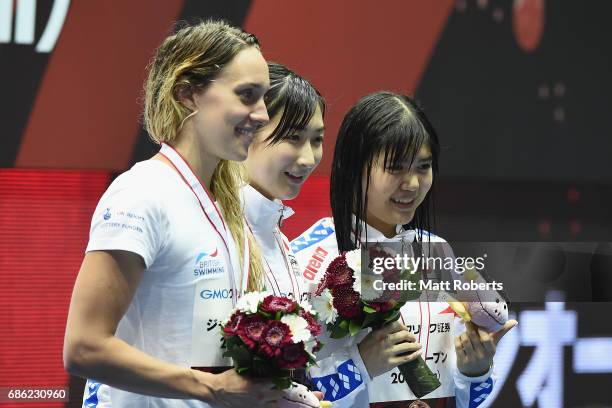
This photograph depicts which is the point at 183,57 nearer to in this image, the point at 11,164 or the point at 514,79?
the point at 11,164

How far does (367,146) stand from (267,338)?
1106 millimetres

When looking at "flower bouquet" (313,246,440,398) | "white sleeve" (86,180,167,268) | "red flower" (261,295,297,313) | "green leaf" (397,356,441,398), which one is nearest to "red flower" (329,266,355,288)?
"flower bouquet" (313,246,440,398)

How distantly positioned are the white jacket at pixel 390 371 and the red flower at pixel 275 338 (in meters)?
0.76

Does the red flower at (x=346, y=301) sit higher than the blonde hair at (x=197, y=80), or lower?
lower

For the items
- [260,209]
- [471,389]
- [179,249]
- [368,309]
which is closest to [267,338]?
[179,249]

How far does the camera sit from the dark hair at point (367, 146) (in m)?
3.06

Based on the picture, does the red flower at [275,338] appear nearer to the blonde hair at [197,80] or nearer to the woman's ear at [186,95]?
the blonde hair at [197,80]

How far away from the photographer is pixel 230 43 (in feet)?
7.54

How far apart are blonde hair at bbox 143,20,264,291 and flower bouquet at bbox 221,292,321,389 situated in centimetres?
17

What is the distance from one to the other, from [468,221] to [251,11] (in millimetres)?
1222

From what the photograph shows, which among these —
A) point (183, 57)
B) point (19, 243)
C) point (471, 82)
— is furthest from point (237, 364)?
point (471, 82)

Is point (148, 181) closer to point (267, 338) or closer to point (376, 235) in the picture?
point (267, 338)

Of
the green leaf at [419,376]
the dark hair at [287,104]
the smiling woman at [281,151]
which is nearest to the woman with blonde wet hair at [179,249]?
the smiling woman at [281,151]

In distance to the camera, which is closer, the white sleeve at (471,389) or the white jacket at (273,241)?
the white jacket at (273,241)
